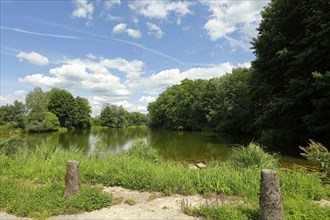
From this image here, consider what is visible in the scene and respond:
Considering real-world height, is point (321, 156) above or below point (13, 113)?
below

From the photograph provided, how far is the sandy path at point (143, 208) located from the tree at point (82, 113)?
246ft

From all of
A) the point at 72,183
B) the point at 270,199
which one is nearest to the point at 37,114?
the point at 72,183

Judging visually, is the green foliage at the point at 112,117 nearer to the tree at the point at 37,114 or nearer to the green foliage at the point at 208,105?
the green foliage at the point at 208,105

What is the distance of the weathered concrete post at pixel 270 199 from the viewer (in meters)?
Answer: 4.62

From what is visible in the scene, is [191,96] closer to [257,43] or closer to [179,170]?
[257,43]

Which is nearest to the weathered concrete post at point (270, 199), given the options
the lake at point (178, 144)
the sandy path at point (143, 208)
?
the sandy path at point (143, 208)

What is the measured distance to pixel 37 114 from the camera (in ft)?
187

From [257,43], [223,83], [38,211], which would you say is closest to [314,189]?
[38,211]

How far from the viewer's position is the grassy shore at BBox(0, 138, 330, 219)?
544 centimetres

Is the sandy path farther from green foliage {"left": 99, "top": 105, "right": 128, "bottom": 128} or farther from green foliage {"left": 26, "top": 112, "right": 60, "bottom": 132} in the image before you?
green foliage {"left": 99, "top": 105, "right": 128, "bottom": 128}

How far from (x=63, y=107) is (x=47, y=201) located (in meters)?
72.4

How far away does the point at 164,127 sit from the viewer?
3322 inches

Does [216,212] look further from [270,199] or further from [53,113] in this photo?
[53,113]

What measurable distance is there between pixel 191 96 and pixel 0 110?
145 ft
